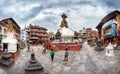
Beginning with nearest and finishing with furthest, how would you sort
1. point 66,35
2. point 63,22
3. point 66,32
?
point 66,35, point 66,32, point 63,22

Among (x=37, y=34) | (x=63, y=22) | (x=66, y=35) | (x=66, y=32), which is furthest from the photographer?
(x=37, y=34)

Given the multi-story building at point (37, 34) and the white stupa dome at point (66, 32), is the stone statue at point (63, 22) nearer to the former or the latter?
the white stupa dome at point (66, 32)

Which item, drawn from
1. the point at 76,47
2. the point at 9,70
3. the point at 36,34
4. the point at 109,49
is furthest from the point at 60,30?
the point at 36,34

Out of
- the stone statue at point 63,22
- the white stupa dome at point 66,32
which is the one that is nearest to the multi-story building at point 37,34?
the stone statue at point 63,22

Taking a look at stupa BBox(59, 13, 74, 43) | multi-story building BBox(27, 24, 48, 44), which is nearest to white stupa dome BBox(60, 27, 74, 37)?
stupa BBox(59, 13, 74, 43)

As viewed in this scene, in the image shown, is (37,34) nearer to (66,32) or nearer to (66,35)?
(66,32)

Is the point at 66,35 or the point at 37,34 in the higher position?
the point at 37,34

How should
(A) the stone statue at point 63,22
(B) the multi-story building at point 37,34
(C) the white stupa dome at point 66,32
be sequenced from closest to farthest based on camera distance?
1. (C) the white stupa dome at point 66,32
2. (A) the stone statue at point 63,22
3. (B) the multi-story building at point 37,34

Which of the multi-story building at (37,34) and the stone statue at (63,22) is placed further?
the multi-story building at (37,34)

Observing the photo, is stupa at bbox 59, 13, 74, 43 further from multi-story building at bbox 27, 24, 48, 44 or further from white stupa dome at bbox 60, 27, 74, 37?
multi-story building at bbox 27, 24, 48, 44

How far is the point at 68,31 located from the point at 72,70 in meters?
30.3


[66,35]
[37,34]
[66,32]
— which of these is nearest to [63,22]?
[66,32]

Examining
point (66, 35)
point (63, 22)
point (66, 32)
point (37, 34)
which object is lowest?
point (66, 35)

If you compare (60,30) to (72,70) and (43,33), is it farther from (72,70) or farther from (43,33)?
(43,33)
